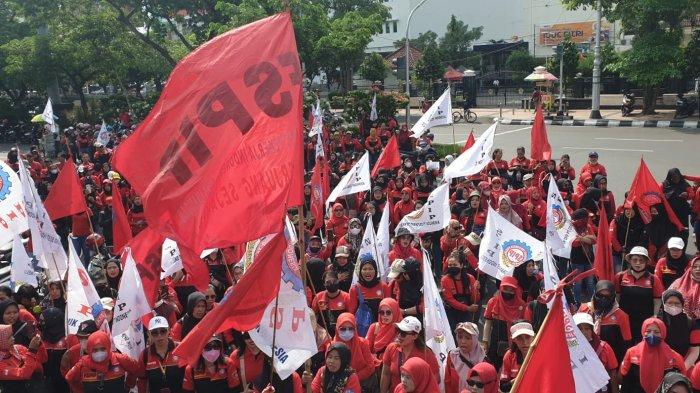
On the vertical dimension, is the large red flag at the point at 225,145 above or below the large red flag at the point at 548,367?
above

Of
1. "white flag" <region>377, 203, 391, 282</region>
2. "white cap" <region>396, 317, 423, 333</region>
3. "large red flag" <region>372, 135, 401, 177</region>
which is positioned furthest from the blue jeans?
"large red flag" <region>372, 135, 401, 177</region>

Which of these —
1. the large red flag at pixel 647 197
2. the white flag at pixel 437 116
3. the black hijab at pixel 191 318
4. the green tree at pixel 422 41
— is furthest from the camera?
the green tree at pixel 422 41

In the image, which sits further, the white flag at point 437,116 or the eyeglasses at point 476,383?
the white flag at point 437,116

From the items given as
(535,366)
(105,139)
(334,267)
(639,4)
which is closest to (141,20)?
(105,139)

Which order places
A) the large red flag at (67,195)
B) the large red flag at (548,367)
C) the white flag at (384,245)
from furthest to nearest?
the large red flag at (67,195) < the white flag at (384,245) < the large red flag at (548,367)

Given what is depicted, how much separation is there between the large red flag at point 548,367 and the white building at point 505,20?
42.4 metres

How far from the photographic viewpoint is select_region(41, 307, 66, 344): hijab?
6.29 meters

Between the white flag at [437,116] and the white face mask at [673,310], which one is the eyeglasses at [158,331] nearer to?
the white face mask at [673,310]

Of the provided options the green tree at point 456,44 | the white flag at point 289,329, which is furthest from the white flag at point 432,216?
the green tree at point 456,44

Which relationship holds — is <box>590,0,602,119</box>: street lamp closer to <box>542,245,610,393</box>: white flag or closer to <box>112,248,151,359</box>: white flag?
<box>542,245,610,393</box>: white flag

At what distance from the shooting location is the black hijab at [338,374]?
514 cm

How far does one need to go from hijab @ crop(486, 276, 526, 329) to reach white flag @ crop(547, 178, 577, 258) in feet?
4.49

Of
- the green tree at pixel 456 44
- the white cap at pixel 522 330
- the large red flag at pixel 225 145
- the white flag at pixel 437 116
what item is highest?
the green tree at pixel 456 44

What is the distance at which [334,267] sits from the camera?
7.71 meters
